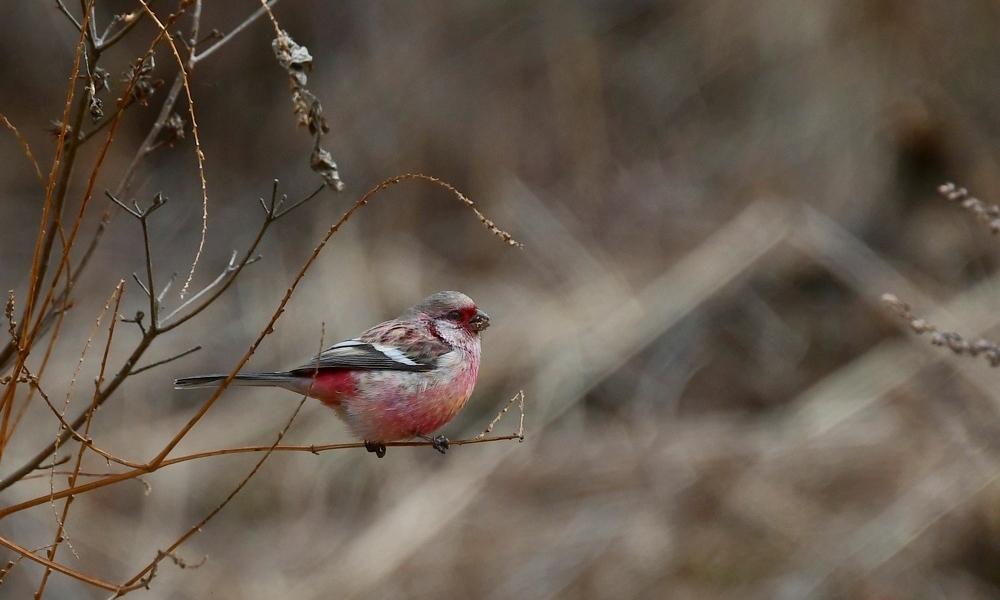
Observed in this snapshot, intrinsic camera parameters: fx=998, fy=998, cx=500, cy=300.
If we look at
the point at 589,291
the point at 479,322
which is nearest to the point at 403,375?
the point at 479,322

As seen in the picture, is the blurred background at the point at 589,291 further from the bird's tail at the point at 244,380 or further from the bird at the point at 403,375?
the bird's tail at the point at 244,380

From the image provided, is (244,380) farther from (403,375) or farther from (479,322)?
(479,322)

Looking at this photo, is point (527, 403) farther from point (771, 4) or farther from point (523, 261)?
point (771, 4)

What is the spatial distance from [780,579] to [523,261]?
348 centimetres

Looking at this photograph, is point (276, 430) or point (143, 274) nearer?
point (276, 430)

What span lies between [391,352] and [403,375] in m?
0.20

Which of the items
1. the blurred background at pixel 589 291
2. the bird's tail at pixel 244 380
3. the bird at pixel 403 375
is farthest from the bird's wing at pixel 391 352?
the blurred background at pixel 589 291

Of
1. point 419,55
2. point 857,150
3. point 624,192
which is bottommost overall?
point 857,150

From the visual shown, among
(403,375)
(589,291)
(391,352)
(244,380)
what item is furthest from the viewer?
(589,291)

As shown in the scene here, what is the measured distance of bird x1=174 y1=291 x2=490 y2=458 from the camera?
347cm

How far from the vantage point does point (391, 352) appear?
3.77m

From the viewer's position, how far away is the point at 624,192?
895cm

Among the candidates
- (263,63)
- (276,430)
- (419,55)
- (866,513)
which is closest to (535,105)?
(419,55)

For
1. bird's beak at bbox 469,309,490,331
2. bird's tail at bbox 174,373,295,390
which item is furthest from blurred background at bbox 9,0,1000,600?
bird's tail at bbox 174,373,295,390
